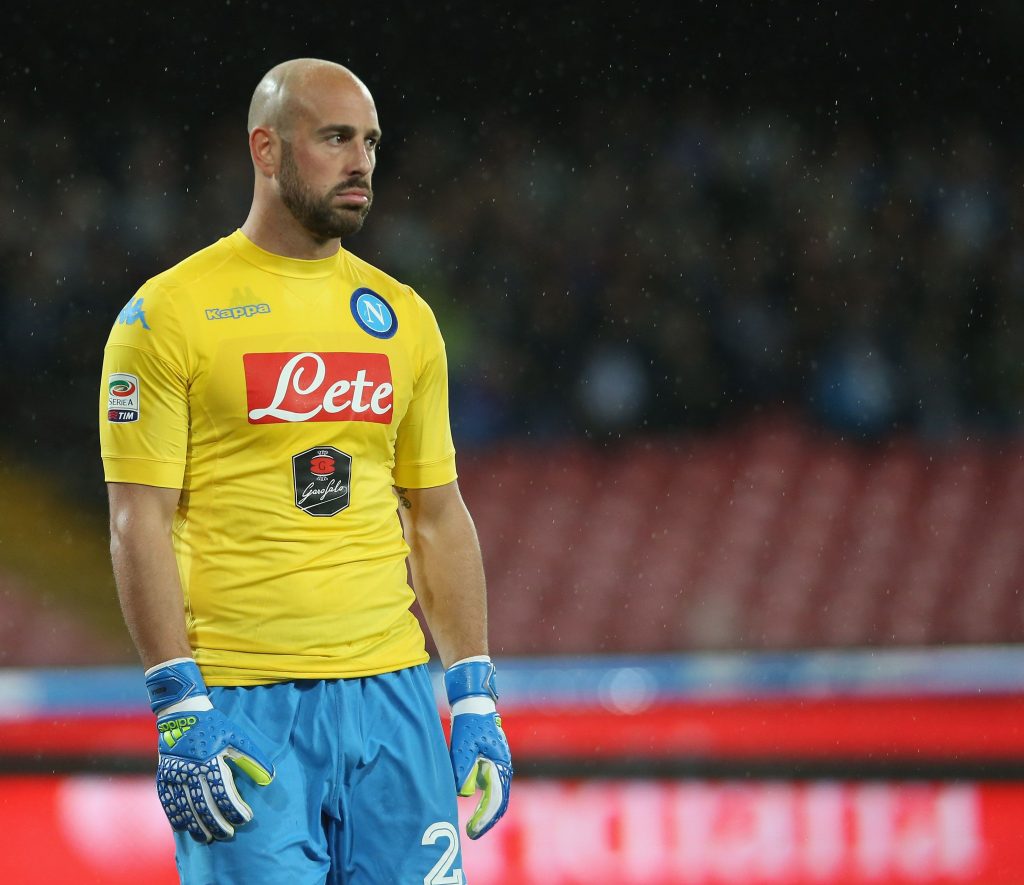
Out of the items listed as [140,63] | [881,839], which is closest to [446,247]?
[140,63]

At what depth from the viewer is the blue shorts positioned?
194 cm

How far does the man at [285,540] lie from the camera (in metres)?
1.95

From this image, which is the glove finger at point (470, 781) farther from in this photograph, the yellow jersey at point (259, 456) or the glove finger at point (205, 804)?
the glove finger at point (205, 804)

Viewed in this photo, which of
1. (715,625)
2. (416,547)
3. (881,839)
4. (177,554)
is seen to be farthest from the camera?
(715,625)

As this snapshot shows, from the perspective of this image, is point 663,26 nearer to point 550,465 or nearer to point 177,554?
point 550,465

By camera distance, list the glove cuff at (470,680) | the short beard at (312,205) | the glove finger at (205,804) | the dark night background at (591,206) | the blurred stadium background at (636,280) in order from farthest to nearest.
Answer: the dark night background at (591,206)
the blurred stadium background at (636,280)
the glove cuff at (470,680)
the short beard at (312,205)
the glove finger at (205,804)

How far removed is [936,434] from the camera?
6969 millimetres

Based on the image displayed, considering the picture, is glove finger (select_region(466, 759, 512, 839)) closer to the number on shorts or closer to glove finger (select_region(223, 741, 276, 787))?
the number on shorts

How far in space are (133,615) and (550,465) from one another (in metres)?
5.17

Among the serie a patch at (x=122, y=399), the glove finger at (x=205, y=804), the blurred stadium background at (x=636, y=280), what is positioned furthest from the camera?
the blurred stadium background at (x=636, y=280)

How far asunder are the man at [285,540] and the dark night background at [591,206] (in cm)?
485

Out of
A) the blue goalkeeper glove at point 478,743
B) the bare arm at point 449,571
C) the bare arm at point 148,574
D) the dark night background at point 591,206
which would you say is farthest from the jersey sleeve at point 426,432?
the dark night background at point 591,206

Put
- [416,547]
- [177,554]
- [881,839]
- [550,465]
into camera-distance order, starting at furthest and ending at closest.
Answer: [550,465] < [881,839] < [416,547] < [177,554]

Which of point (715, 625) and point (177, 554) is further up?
point (177, 554)
